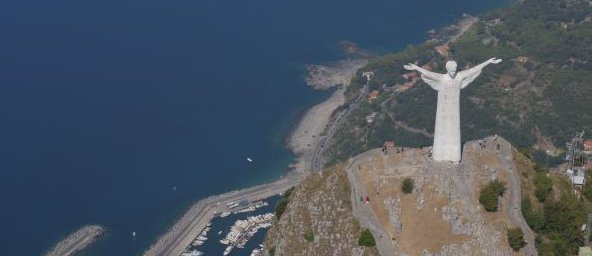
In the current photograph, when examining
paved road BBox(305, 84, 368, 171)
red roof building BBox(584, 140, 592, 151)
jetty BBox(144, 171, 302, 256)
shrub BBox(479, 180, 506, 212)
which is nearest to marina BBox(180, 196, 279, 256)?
jetty BBox(144, 171, 302, 256)

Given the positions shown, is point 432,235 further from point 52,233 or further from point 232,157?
point 232,157

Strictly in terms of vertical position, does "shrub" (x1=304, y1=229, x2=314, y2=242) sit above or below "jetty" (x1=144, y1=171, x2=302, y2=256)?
above

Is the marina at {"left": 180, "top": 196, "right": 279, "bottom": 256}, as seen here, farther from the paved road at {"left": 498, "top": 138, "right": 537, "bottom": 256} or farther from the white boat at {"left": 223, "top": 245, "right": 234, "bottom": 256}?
the paved road at {"left": 498, "top": 138, "right": 537, "bottom": 256}

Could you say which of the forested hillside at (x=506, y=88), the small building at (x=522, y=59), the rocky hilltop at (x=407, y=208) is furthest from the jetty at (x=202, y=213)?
the rocky hilltop at (x=407, y=208)

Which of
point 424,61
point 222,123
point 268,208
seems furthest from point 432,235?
point 424,61

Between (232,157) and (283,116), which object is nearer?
(232,157)

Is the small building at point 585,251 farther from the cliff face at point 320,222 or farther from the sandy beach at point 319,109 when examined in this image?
the sandy beach at point 319,109

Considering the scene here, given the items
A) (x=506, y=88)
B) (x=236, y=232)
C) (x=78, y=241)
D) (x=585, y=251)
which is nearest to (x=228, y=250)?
(x=236, y=232)
